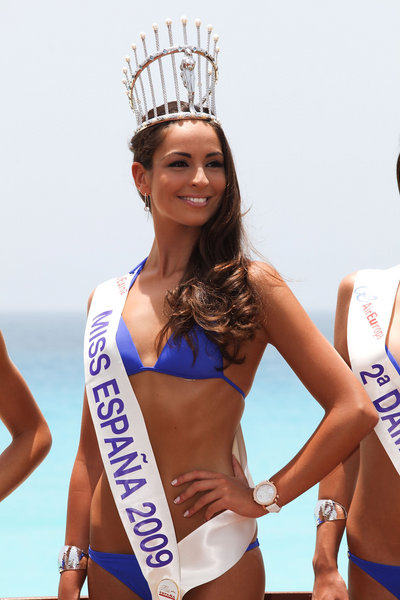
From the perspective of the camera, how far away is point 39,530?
9172 millimetres

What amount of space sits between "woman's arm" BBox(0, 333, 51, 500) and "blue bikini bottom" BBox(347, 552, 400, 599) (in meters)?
0.78

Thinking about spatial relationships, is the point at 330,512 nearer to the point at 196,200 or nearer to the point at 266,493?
the point at 266,493

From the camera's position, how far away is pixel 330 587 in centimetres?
229

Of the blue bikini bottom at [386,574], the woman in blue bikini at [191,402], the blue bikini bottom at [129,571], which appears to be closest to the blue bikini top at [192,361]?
the woman in blue bikini at [191,402]

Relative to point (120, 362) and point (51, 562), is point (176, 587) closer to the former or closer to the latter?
point (120, 362)

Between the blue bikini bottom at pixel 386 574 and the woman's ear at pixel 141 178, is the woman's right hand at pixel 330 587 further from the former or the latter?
the woman's ear at pixel 141 178

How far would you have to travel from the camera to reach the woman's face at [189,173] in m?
2.37

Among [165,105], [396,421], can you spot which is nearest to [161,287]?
[165,105]

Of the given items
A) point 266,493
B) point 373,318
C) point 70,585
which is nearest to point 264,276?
point 373,318

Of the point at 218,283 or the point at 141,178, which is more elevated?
the point at 141,178

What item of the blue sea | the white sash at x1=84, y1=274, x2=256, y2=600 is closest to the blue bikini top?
the white sash at x1=84, y1=274, x2=256, y2=600

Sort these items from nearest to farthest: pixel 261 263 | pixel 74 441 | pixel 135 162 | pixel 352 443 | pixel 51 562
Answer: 1. pixel 352 443
2. pixel 261 263
3. pixel 135 162
4. pixel 51 562
5. pixel 74 441

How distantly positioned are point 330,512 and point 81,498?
0.58 meters

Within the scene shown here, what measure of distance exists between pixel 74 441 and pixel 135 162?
10.2m
